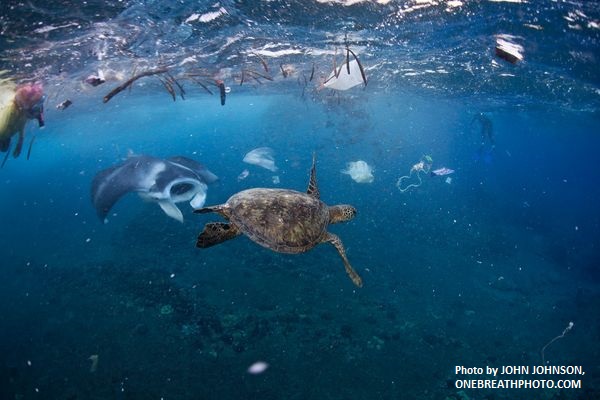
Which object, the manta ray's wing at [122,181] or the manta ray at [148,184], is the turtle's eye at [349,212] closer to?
the manta ray at [148,184]

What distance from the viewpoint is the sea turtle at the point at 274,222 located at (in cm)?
495

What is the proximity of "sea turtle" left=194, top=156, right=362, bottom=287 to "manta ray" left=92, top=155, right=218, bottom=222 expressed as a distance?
18.6 ft

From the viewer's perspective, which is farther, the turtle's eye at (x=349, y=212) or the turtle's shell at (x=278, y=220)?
the turtle's eye at (x=349, y=212)

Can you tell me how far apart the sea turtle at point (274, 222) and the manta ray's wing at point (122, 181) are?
6.77 m

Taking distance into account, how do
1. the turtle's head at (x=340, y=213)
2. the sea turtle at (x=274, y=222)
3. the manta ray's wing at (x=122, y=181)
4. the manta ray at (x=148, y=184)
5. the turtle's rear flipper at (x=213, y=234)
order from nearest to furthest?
the turtle's rear flipper at (x=213, y=234) → the sea turtle at (x=274, y=222) → the turtle's head at (x=340, y=213) → the manta ray at (x=148, y=184) → the manta ray's wing at (x=122, y=181)

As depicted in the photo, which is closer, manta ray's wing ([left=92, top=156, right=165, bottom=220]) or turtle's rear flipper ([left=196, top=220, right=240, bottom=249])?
turtle's rear flipper ([left=196, top=220, right=240, bottom=249])

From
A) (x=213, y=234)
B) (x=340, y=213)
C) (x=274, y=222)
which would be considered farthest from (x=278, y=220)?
(x=340, y=213)

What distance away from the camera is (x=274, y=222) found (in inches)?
198

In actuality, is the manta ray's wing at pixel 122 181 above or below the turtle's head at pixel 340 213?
below

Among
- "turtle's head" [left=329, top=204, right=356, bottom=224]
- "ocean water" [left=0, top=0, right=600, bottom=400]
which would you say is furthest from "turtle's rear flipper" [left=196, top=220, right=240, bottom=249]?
"ocean water" [left=0, top=0, right=600, bottom=400]

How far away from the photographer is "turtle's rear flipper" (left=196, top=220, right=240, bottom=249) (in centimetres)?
444

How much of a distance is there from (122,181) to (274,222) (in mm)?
8446

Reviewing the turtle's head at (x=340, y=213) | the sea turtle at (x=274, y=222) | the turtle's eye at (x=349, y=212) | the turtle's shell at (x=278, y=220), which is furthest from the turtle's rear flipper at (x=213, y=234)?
the turtle's eye at (x=349, y=212)

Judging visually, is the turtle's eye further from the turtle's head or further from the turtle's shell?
the turtle's shell
